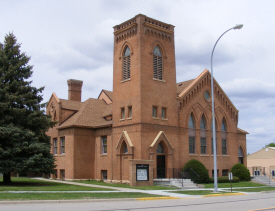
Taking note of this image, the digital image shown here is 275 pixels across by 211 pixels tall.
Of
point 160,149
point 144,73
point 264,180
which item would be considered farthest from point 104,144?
point 264,180

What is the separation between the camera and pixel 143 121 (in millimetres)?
30766

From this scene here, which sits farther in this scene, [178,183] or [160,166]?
[160,166]

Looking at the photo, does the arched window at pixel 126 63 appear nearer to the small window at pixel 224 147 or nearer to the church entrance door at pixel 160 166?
the church entrance door at pixel 160 166

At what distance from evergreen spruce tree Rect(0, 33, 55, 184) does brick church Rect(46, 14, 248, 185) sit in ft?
21.9

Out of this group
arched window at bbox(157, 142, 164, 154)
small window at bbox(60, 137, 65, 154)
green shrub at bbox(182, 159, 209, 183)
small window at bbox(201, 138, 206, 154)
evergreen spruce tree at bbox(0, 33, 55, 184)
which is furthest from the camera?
small window at bbox(60, 137, 65, 154)

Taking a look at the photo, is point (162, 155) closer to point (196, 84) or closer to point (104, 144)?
point (104, 144)

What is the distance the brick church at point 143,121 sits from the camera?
3134 cm

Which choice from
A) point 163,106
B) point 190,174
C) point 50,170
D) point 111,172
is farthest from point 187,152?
point 50,170

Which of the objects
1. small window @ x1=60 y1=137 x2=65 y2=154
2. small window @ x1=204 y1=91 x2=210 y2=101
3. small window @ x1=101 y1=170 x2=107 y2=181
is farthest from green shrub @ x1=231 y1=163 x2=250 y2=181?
small window @ x1=60 y1=137 x2=65 y2=154

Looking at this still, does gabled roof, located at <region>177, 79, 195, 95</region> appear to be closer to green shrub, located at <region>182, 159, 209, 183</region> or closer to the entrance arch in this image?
the entrance arch

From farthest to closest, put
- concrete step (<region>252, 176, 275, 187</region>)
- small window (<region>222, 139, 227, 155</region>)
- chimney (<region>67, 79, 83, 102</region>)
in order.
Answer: chimney (<region>67, 79, 83, 102</region>)
small window (<region>222, 139, 227, 155</region>)
concrete step (<region>252, 176, 275, 187</region>)

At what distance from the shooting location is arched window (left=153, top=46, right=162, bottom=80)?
33094 millimetres

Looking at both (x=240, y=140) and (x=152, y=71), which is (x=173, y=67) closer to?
(x=152, y=71)

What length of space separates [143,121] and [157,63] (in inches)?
241
